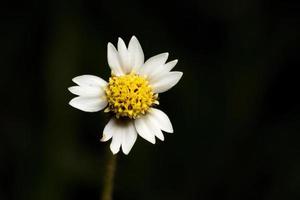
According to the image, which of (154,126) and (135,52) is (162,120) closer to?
(154,126)

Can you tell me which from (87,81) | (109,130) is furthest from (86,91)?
(109,130)

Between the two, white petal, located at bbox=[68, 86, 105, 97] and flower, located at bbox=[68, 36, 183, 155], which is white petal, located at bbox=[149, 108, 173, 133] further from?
white petal, located at bbox=[68, 86, 105, 97]

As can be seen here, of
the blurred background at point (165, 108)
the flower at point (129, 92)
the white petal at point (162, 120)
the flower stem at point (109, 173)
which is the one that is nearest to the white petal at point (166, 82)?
the flower at point (129, 92)

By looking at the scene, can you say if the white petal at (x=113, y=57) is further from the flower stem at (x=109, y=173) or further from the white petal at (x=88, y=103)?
the flower stem at (x=109, y=173)

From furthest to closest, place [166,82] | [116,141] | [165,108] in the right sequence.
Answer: [165,108]
[166,82]
[116,141]

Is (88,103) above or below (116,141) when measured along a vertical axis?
above

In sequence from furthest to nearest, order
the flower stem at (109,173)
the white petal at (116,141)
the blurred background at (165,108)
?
the blurred background at (165,108)
the flower stem at (109,173)
the white petal at (116,141)

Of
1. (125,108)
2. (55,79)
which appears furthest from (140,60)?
(55,79)

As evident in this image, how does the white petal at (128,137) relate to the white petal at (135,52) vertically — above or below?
below
